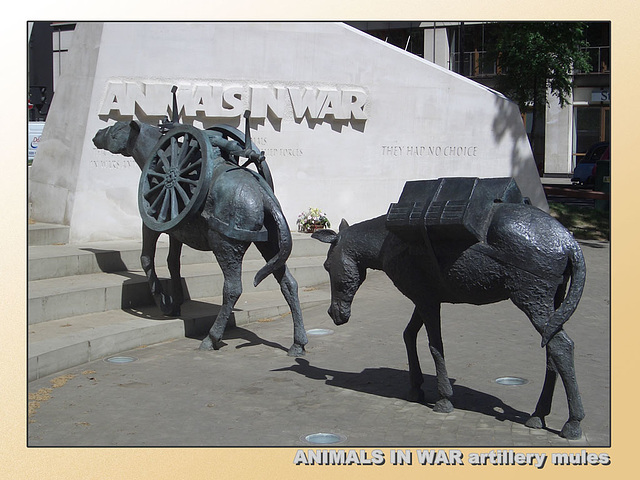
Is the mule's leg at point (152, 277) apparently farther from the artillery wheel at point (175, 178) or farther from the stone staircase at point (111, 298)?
the artillery wheel at point (175, 178)

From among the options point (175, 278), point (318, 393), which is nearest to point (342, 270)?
point (318, 393)

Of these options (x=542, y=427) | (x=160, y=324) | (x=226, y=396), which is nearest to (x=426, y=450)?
(x=542, y=427)

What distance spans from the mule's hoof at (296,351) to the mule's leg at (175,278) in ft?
5.03

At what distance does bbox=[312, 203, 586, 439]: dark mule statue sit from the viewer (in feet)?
16.6

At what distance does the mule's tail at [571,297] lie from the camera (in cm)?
504

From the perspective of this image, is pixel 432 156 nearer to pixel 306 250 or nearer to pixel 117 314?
pixel 306 250

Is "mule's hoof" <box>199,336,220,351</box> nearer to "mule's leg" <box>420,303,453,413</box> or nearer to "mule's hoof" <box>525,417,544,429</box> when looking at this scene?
"mule's leg" <box>420,303,453,413</box>

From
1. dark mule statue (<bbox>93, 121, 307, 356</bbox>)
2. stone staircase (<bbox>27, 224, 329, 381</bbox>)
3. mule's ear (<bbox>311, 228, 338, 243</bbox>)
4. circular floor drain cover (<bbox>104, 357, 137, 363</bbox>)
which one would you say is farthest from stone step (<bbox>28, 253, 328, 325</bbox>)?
mule's ear (<bbox>311, 228, 338, 243</bbox>)

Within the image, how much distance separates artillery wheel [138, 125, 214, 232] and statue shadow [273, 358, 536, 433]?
180 cm

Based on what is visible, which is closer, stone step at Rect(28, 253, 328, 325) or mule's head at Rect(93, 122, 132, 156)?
stone step at Rect(28, 253, 328, 325)

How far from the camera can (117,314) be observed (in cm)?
861

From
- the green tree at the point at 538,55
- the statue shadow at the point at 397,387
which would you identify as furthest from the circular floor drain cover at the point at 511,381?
the green tree at the point at 538,55

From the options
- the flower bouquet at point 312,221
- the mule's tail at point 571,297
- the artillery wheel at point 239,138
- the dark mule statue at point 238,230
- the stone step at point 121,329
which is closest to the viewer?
the mule's tail at point 571,297

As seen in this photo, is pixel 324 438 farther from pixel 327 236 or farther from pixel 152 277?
pixel 152 277
